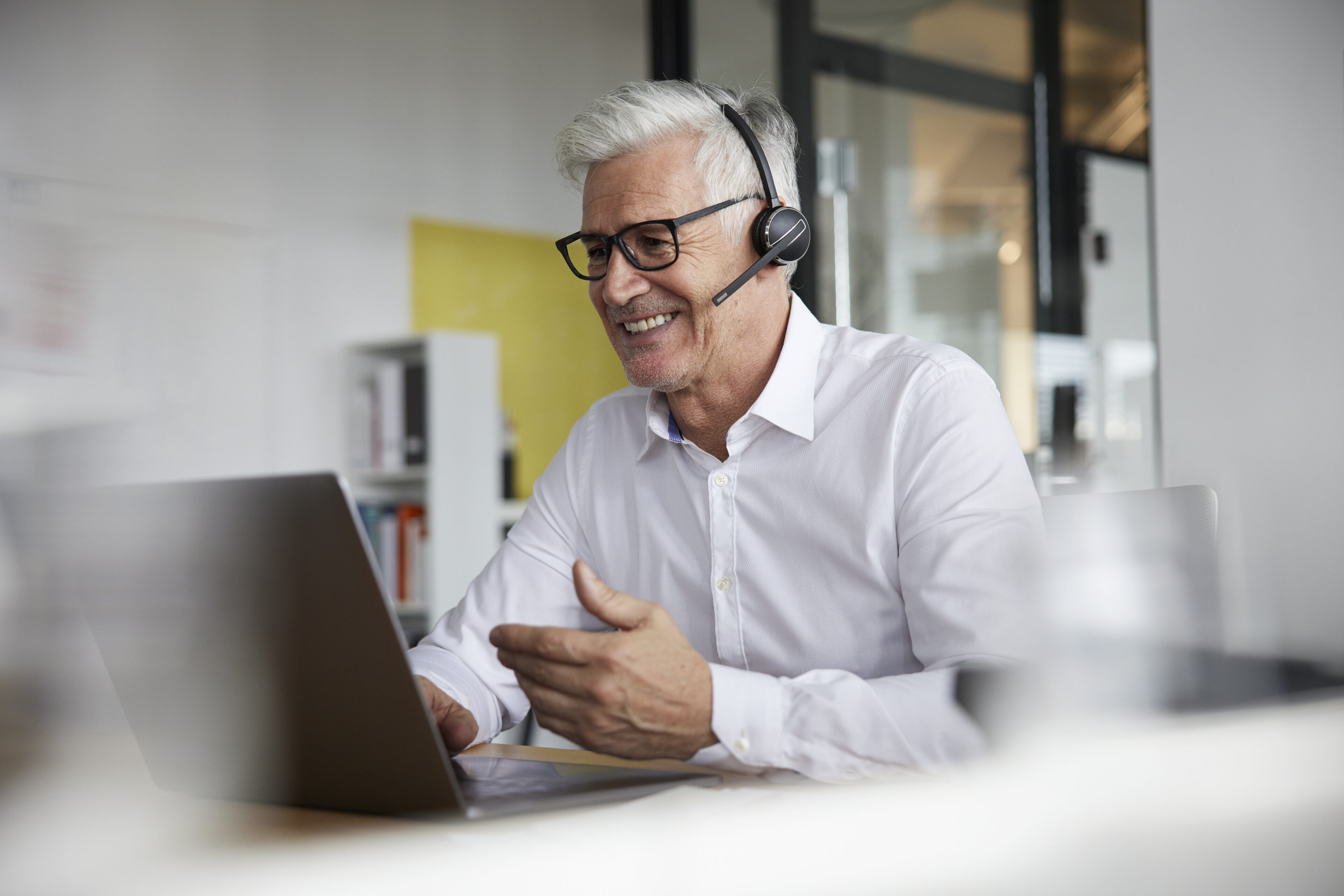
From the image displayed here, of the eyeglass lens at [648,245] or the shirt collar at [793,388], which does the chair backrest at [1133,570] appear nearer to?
the shirt collar at [793,388]

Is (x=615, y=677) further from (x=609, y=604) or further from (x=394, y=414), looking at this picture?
(x=394, y=414)

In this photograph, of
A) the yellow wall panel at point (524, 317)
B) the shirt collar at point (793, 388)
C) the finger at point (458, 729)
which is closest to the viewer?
the finger at point (458, 729)

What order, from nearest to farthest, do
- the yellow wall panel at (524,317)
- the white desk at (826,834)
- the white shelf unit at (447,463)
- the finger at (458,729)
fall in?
the white desk at (826,834) < the finger at (458,729) < the white shelf unit at (447,463) < the yellow wall panel at (524,317)

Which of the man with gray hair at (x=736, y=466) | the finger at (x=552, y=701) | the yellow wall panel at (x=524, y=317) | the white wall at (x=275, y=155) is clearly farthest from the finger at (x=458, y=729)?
the yellow wall panel at (x=524, y=317)

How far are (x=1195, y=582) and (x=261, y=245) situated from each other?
3.99 m

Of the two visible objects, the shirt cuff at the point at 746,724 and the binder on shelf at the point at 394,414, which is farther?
the binder on shelf at the point at 394,414

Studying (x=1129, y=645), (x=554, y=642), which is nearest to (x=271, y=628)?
(x=554, y=642)

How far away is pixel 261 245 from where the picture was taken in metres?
4.27

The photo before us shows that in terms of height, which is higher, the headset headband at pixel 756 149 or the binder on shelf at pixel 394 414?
the headset headband at pixel 756 149

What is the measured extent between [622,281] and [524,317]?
3751mm

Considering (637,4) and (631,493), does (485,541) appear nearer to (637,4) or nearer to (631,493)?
(637,4)

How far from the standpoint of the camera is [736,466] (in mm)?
1315

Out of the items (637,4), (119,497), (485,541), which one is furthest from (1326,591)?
(637,4)

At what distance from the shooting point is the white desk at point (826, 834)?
0.53 metres
